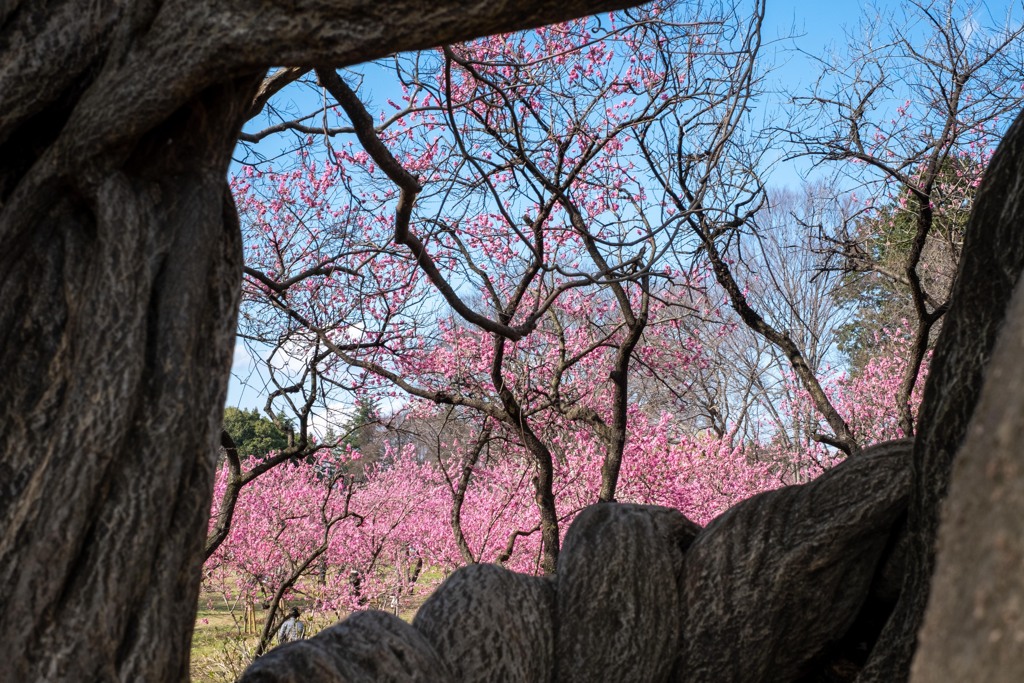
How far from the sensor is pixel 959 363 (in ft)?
9.14

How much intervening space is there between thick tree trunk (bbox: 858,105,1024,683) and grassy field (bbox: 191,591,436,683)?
5242 mm

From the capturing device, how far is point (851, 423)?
45.3 ft

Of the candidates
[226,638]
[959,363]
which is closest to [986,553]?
[959,363]

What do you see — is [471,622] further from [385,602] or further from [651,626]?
[385,602]

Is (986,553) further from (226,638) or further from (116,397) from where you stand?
(226,638)

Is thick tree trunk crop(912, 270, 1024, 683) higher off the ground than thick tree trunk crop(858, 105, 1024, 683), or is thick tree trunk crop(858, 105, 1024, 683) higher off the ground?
thick tree trunk crop(858, 105, 1024, 683)

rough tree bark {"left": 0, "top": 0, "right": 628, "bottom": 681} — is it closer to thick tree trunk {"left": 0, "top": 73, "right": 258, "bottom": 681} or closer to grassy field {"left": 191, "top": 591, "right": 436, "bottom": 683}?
thick tree trunk {"left": 0, "top": 73, "right": 258, "bottom": 681}

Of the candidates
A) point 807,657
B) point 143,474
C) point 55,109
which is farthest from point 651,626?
point 55,109

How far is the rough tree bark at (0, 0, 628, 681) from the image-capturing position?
190 cm

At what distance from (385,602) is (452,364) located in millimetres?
3862

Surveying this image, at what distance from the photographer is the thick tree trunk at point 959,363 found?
8.85 ft

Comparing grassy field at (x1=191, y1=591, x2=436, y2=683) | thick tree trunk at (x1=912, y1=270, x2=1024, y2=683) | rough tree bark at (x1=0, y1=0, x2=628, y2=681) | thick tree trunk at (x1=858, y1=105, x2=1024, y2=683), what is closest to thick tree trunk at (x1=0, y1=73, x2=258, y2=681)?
rough tree bark at (x1=0, y1=0, x2=628, y2=681)

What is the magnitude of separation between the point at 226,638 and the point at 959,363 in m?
9.70

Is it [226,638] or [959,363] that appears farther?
[226,638]
